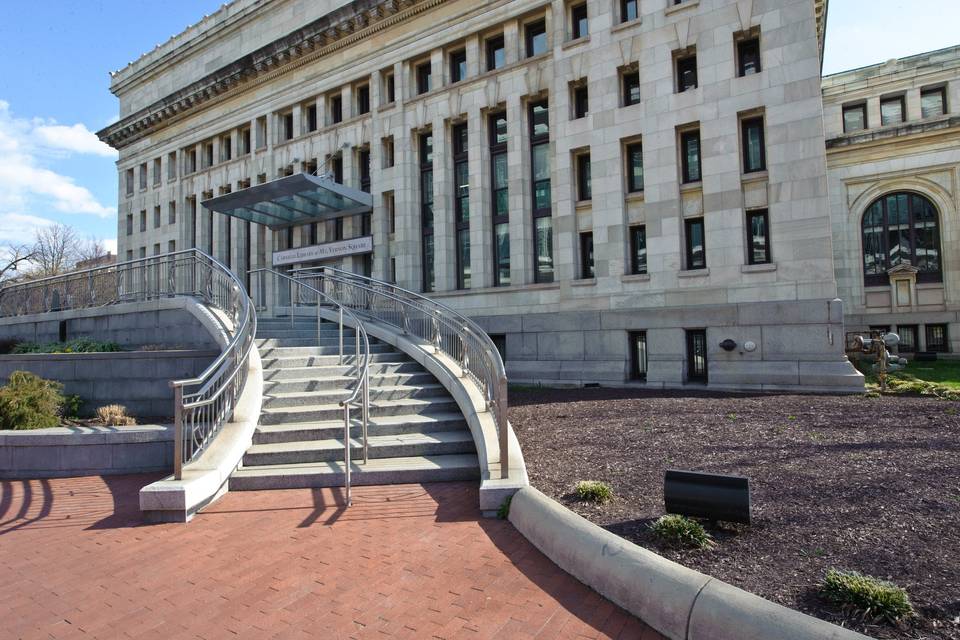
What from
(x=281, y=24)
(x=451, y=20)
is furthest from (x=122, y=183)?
(x=451, y=20)

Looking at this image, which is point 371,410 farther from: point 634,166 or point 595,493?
point 634,166

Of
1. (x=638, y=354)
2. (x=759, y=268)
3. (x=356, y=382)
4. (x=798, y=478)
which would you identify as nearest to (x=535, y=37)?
(x=759, y=268)

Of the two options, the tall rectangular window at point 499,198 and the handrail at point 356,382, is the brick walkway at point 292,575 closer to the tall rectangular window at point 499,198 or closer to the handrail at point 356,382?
the handrail at point 356,382

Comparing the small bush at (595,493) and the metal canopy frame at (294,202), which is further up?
the metal canopy frame at (294,202)

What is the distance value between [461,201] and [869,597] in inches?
743

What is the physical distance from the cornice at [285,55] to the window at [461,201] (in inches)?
203

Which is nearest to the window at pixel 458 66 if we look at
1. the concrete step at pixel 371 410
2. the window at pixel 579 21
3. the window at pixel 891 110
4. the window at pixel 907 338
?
the window at pixel 579 21

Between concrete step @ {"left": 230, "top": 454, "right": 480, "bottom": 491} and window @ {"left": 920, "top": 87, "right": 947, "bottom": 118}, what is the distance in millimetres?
35461

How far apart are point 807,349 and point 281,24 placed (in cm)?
2708

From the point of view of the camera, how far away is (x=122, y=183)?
3578cm

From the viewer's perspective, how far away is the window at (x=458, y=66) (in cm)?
2114

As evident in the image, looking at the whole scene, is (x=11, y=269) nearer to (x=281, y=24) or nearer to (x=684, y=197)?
(x=281, y=24)

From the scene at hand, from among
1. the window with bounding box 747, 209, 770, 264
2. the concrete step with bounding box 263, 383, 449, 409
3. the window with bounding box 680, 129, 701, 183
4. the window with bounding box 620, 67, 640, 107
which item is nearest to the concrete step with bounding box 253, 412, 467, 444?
the concrete step with bounding box 263, 383, 449, 409

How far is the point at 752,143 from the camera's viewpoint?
15.7 m
